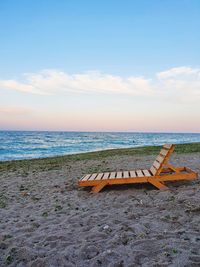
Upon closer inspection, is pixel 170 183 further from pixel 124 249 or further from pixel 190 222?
pixel 124 249

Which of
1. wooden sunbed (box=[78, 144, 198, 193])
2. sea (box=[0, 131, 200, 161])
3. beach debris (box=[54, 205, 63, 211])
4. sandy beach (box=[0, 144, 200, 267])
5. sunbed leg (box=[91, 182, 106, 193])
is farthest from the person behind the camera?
sea (box=[0, 131, 200, 161])

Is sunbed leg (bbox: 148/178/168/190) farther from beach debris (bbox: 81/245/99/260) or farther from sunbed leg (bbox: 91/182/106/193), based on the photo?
beach debris (bbox: 81/245/99/260)

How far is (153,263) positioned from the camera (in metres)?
3.63

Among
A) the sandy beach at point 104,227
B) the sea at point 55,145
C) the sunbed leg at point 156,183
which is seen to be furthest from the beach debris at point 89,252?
the sea at point 55,145

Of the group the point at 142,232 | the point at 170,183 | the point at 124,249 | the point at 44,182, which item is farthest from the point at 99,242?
the point at 44,182

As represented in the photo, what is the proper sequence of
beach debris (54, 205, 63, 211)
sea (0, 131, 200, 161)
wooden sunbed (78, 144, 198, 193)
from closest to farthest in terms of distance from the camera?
beach debris (54, 205, 63, 211) → wooden sunbed (78, 144, 198, 193) → sea (0, 131, 200, 161)

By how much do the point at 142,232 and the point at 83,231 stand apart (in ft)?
3.27

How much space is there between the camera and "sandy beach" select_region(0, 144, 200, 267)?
12.7 ft

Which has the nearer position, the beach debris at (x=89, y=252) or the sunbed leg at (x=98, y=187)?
the beach debris at (x=89, y=252)

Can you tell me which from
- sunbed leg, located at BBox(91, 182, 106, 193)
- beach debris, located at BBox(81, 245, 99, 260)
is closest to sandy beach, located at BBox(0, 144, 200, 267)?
beach debris, located at BBox(81, 245, 99, 260)

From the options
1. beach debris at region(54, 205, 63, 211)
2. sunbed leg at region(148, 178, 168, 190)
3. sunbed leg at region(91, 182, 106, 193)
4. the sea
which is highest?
sunbed leg at region(148, 178, 168, 190)

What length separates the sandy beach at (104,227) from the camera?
388 centimetres

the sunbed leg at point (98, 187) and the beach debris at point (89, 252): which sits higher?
the sunbed leg at point (98, 187)

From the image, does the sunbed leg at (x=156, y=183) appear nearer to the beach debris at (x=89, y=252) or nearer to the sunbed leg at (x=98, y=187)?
the sunbed leg at (x=98, y=187)
